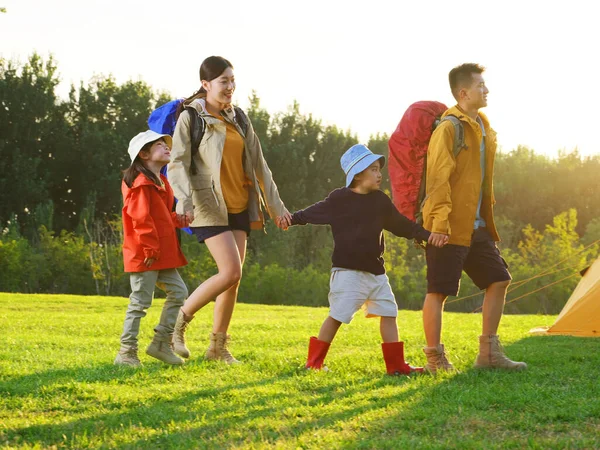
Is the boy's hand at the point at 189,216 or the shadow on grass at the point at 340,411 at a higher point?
the boy's hand at the point at 189,216

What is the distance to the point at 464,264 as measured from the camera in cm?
573

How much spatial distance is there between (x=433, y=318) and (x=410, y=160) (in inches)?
40.5

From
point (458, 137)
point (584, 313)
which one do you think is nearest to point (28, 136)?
point (584, 313)

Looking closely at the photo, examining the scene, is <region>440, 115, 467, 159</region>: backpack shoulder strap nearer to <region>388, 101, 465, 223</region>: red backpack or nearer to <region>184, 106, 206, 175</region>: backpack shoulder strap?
<region>388, 101, 465, 223</region>: red backpack

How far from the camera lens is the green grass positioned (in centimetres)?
357

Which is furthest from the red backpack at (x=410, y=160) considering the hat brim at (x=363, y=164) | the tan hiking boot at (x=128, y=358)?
the tan hiking boot at (x=128, y=358)

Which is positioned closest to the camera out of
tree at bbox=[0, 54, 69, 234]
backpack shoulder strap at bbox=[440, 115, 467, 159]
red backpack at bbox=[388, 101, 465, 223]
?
backpack shoulder strap at bbox=[440, 115, 467, 159]

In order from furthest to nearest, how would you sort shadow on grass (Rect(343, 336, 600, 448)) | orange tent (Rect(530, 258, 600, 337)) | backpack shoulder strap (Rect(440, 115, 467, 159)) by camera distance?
orange tent (Rect(530, 258, 600, 337)) < backpack shoulder strap (Rect(440, 115, 467, 159)) < shadow on grass (Rect(343, 336, 600, 448))

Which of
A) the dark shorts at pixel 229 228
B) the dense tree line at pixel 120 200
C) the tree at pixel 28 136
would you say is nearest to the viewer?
the dark shorts at pixel 229 228

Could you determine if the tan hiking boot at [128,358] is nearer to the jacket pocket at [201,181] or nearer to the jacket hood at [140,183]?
the jacket hood at [140,183]

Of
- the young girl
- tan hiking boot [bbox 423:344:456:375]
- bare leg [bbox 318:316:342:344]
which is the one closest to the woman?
the young girl

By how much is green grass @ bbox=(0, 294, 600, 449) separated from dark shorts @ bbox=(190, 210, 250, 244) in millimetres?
865

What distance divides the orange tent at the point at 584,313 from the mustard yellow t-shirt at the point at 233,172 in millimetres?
4234

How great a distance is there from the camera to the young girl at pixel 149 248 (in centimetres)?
567
